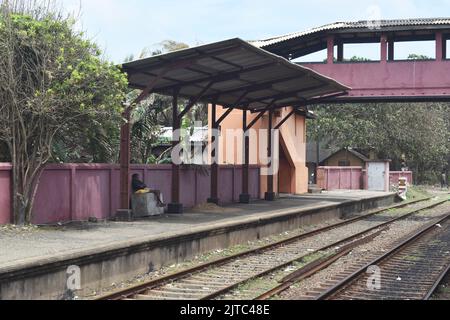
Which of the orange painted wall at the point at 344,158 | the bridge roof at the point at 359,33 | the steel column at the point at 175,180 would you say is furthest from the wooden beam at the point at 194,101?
the orange painted wall at the point at 344,158

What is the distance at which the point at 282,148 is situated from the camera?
2673cm

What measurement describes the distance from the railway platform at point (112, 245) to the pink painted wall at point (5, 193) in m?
0.48

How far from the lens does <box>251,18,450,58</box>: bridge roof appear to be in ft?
73.3

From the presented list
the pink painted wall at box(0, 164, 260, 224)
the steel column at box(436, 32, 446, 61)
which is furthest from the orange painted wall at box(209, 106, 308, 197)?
the steel column at box(436, 32, 446, 61)

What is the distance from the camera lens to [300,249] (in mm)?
13977

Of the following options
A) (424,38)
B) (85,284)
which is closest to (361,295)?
(85,284)

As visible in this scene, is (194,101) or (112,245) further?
(194,101)

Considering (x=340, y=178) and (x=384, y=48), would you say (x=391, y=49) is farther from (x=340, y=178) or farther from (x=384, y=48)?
(x=340, y=178)

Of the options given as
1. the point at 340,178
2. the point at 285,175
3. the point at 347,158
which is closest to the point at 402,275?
the point at 285,175

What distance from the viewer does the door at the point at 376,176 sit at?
3553 centimetres

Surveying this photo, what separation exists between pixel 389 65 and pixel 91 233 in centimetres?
1490

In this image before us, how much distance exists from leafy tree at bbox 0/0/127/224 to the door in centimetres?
2611

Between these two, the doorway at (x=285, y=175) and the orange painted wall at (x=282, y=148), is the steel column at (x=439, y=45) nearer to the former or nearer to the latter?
the orange painted wall at (x=282, y=148)

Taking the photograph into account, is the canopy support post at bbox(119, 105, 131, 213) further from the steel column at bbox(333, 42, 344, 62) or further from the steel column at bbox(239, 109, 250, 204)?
the steel column at bbox(333, 42, 344, 62)
